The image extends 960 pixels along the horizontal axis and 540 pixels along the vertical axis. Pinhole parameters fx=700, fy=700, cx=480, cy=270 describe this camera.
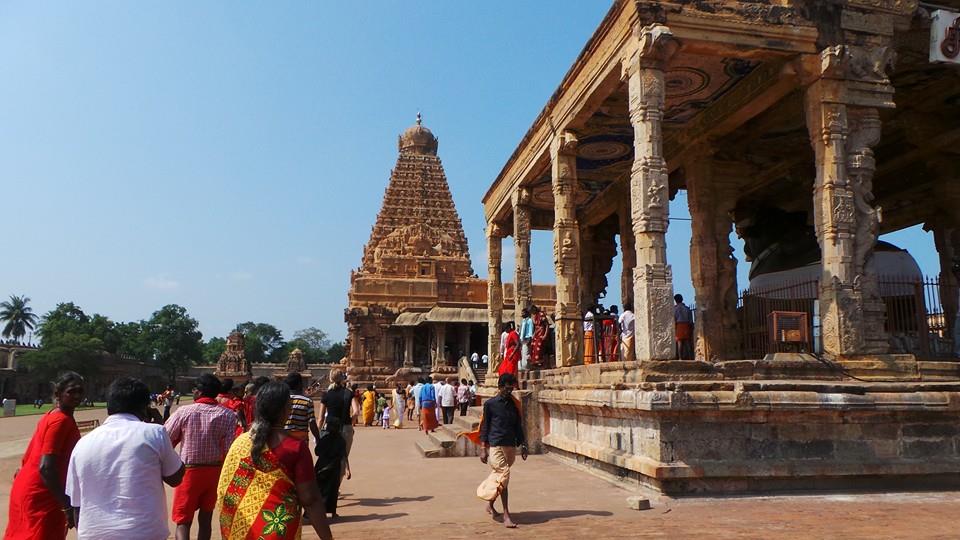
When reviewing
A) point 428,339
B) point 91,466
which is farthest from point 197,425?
point 428,339

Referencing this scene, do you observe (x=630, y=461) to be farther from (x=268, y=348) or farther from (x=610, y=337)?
(x=268, y=348)

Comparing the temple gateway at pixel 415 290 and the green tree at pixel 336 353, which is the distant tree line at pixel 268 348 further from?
the temple gateway at pixel 415 290

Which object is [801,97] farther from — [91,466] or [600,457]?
[91,466]

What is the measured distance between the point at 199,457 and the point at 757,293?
9.03 metres

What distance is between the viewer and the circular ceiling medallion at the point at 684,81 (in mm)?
9852

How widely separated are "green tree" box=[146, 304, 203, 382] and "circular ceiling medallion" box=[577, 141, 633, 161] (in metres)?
60.2

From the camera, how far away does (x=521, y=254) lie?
46.9 ft

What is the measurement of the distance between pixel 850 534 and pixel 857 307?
336 cm

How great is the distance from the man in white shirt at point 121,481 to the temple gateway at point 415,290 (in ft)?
73.3

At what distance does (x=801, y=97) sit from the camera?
1025cm

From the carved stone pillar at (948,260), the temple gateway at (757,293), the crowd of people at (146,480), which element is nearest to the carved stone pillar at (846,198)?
the temple gateway at (757,293)

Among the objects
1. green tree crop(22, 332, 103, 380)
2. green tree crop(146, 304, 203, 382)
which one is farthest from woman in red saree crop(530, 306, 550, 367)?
green tree crop(146, 304, 203, 382)

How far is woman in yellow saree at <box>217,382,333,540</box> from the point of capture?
9.76 ft

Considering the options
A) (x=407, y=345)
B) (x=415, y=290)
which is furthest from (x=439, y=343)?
(x=415, y=290)
